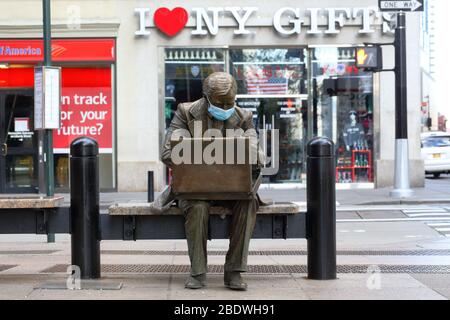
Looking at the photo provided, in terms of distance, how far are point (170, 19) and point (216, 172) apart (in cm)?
1349

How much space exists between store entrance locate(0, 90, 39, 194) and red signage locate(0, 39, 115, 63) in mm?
983

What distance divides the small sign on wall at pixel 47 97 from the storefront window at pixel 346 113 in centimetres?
971

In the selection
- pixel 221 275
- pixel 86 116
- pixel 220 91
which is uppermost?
pixel 86 116

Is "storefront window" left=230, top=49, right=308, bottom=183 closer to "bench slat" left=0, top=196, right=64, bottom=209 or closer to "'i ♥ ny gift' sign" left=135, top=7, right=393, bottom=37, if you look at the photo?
"'i ♥ ny gift' sign" left=135, top=7, right=393, bottom=37

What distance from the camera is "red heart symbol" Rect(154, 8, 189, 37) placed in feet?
60.0

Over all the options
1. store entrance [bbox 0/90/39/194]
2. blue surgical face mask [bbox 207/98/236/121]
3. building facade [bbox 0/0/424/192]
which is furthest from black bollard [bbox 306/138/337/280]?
store entrance [bbox 0/90/39/194]

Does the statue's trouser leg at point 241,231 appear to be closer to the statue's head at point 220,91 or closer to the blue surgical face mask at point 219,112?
the blue surgical face mask at point 219,112

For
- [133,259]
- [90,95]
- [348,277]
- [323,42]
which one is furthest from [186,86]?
[348,277]

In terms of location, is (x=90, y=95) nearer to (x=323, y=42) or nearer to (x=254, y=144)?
(x=323, y=42)

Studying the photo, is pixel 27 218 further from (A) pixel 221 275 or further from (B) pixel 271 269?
(B) pixel 271 269

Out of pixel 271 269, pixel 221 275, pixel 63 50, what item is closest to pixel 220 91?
pixel 221 275

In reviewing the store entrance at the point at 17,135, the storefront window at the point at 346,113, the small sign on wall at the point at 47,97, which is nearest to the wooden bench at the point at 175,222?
the small sign on wall at the point at 47,97

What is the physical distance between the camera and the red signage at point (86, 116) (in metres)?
18.4

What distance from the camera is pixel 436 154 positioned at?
82.5 ft
